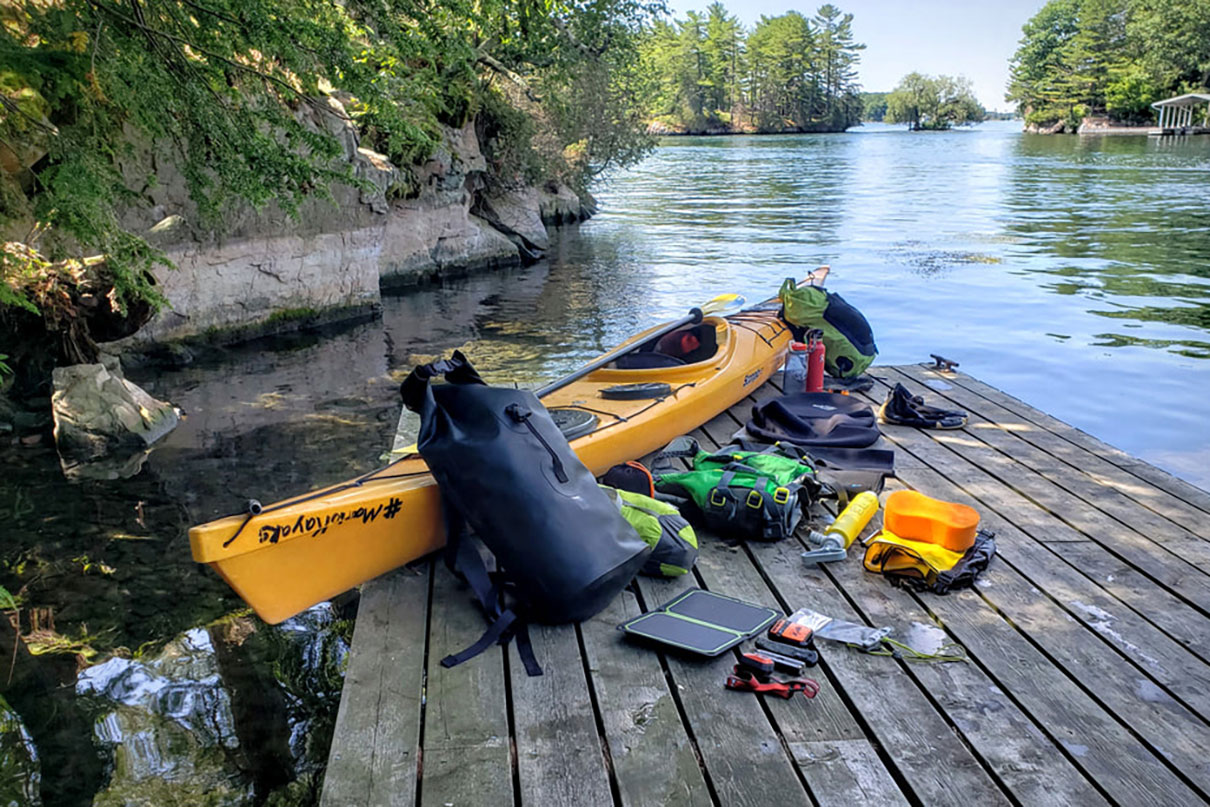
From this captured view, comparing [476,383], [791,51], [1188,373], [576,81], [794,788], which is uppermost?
[791,51]

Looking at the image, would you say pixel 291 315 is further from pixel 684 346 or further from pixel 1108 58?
pixel 1108 58

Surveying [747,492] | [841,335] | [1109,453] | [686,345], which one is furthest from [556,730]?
[841,335]

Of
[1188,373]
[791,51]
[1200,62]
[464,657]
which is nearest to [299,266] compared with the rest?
[464,657]

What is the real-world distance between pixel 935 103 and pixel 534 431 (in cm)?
9841

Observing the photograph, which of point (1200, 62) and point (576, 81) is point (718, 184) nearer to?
point (576, 81)

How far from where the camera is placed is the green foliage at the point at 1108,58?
50938 mm

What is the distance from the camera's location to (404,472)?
3336mm

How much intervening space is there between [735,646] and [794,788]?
2.02ft

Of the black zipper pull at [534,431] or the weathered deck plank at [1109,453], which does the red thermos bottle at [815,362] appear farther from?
the black zipper pull at [534,431]

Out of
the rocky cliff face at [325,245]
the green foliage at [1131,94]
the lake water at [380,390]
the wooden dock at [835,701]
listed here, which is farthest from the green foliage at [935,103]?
the wooden dock at [835,701]

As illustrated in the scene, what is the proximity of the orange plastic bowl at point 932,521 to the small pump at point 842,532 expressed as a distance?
0.42 feet

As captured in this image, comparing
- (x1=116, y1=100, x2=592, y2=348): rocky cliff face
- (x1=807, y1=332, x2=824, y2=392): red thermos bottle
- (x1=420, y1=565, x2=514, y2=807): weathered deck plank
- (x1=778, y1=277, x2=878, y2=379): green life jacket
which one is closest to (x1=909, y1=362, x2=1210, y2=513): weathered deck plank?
(x1=778, y1=277, x2=878, y2=379): green life jacket

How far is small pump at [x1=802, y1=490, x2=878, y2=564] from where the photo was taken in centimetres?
317

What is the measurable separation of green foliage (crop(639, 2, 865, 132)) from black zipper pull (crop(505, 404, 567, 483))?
269 feet
